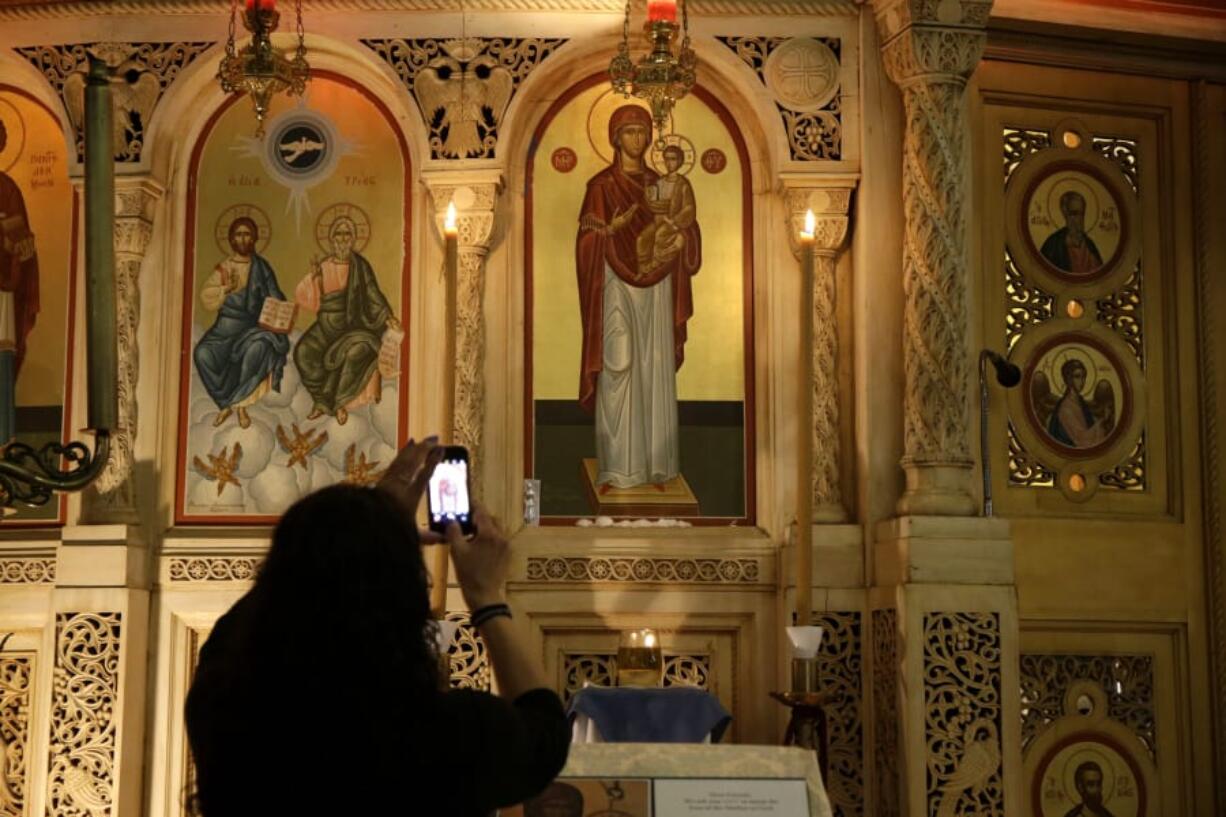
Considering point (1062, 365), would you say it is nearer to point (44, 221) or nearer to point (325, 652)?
point (44, 221)

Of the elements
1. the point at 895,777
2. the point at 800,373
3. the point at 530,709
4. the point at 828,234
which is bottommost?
the point at 895,777

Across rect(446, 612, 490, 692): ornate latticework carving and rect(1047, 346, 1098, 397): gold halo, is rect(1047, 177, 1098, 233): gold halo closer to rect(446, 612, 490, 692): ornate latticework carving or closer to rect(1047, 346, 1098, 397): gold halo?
rect(1047, 346, 1098, 397): gold halo

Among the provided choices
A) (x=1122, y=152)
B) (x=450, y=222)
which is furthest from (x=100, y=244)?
(x=1122, y=152)

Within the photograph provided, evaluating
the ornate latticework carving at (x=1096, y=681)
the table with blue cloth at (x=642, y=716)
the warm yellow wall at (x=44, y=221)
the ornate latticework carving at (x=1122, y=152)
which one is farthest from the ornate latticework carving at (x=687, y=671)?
the ornate latticework carving at (x=1122, y=152)

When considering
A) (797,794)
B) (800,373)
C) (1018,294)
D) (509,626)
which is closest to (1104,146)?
(1018,294)

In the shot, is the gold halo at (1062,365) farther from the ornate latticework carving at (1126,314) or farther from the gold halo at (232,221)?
the gold halo at (232,221)

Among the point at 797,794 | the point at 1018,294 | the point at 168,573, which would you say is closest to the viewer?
the point at 797,794

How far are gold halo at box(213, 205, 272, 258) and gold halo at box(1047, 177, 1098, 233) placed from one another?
3.07 m

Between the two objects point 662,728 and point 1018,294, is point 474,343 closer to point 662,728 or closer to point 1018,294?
point 662,728

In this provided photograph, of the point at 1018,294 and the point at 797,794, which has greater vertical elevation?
the point at 1018,294

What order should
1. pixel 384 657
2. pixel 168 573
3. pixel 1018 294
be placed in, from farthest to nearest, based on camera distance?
pixel 1018 294 < pixel 168 573 < pixel 384 657

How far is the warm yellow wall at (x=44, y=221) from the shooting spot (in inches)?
275

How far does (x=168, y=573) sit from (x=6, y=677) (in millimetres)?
698

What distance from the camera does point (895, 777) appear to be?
629cm
